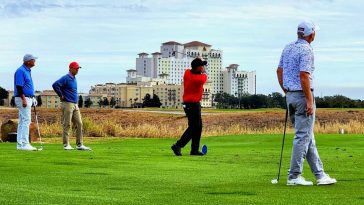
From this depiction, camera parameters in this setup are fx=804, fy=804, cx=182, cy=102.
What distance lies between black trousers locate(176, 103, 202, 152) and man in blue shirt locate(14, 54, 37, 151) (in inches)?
149

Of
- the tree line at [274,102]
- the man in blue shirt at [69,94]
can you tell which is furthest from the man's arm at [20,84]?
the tree line at [274,102]

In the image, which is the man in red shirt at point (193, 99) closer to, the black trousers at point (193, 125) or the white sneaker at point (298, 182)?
the black trousers at point (193, 125)

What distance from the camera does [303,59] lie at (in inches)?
438

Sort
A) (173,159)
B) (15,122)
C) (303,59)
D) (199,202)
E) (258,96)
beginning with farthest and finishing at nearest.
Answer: (258,96), (15,122), (173,159), (303,59), (199,202)

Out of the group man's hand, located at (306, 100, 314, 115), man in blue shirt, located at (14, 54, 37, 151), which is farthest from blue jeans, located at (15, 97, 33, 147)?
man's hand, located at (306, 100, 314, 115)

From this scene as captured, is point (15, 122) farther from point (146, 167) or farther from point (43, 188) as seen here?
point (43, 188)

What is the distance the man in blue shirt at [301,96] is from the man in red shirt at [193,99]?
7.02 m

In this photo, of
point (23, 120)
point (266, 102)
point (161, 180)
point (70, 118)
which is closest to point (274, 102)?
point (266, 102)

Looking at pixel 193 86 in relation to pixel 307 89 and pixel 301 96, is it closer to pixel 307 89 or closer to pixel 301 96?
pixel 301 96

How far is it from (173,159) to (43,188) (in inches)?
269

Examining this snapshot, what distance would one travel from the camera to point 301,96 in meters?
11.2

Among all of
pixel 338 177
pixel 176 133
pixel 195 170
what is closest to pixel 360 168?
pixel 338 177

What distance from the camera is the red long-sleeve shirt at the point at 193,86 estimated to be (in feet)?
60.2

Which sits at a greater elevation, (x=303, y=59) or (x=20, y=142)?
(x=303, y=59)
